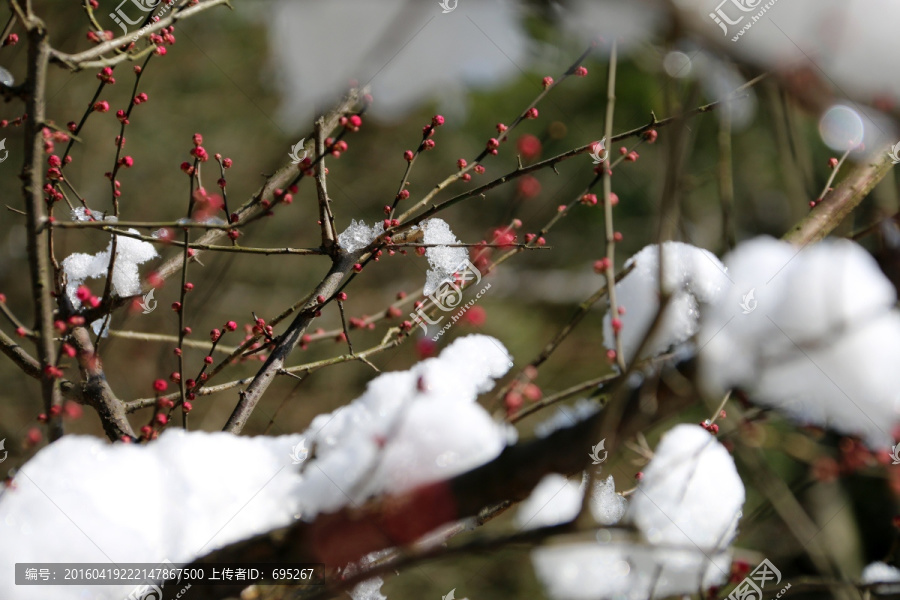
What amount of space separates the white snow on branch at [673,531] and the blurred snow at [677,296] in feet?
0.55

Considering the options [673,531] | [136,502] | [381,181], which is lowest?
[673,531]

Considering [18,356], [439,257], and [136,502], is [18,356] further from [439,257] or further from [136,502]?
[439,257]

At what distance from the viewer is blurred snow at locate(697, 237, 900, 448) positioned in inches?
34.5

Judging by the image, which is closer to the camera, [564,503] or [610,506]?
[610,506]

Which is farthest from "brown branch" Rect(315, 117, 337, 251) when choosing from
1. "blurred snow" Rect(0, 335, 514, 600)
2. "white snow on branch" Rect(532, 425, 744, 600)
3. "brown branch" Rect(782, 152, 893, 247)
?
"brown branch" Rect(782, 152, 893, 247)

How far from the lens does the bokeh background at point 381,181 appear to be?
1181mm

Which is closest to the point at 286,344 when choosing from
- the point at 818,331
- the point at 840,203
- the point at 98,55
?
the point at 98,55

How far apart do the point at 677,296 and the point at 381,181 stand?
6015 mm

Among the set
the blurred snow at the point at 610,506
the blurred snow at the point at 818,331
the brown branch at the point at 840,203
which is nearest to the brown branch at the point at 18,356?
the blurred snow at the point at 610,506

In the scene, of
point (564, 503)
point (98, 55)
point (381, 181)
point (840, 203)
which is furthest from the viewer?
point (381, 181)

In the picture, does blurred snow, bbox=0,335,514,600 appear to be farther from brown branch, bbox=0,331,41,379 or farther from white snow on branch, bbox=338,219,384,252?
white snow on branch, bbox=338,219,384,252

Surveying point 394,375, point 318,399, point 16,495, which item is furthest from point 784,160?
point 318,399

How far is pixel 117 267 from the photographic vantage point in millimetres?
1226

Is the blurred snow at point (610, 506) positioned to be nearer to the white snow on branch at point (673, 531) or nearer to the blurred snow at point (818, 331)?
the white snow on branch at point (673, 531)
